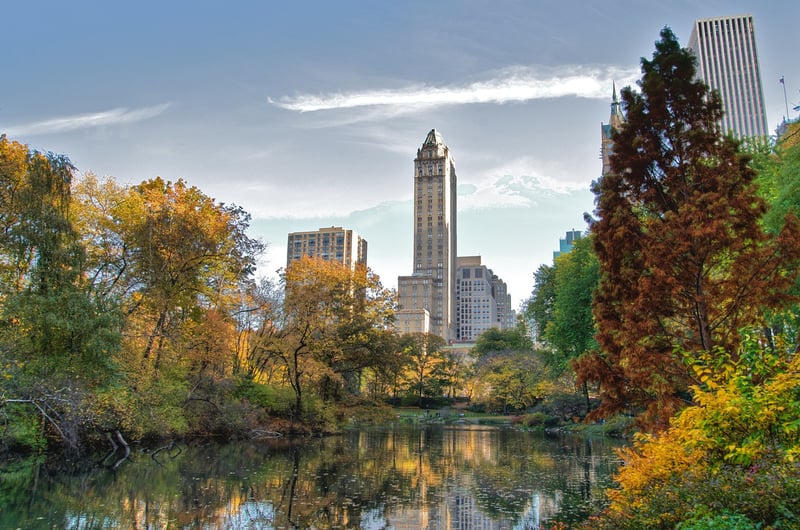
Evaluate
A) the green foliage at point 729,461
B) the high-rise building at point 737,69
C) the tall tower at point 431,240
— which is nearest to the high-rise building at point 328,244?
the tall tower at point 431,240

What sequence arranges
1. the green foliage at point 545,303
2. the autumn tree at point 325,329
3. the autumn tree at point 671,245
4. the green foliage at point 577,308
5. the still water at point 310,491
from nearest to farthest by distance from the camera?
the autumn tree at point 671,245, the still water at point 310,491, the green foliage at point 577,308, the autumn tree at point 325,329, the green foliage at point 545,303

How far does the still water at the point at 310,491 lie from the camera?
38.4 ft

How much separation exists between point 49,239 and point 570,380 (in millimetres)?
41979

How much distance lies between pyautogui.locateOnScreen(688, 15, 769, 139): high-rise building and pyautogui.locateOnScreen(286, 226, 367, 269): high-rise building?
99279 millimetres

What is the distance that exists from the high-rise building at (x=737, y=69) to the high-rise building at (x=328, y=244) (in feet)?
326

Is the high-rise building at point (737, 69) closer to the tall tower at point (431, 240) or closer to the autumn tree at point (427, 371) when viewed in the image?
the tall tower at point (431, 240)

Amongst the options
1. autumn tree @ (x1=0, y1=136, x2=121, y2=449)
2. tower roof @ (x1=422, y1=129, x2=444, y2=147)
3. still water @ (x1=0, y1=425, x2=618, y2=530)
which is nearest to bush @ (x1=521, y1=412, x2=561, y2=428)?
still water @ (x1=0, y1=425, x2=618, y2=530)

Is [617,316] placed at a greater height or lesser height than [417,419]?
greater

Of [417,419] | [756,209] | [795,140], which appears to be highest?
[795,140]

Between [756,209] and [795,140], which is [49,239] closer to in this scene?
[756,209]

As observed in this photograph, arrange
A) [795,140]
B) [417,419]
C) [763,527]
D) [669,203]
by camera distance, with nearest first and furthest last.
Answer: [763,527] < [669,203] < [795,140] < [417,419]

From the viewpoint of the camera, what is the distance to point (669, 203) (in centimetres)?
1132

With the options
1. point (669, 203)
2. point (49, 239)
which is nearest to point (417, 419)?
point (49, 239)

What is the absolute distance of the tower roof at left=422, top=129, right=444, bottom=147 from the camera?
557ft
